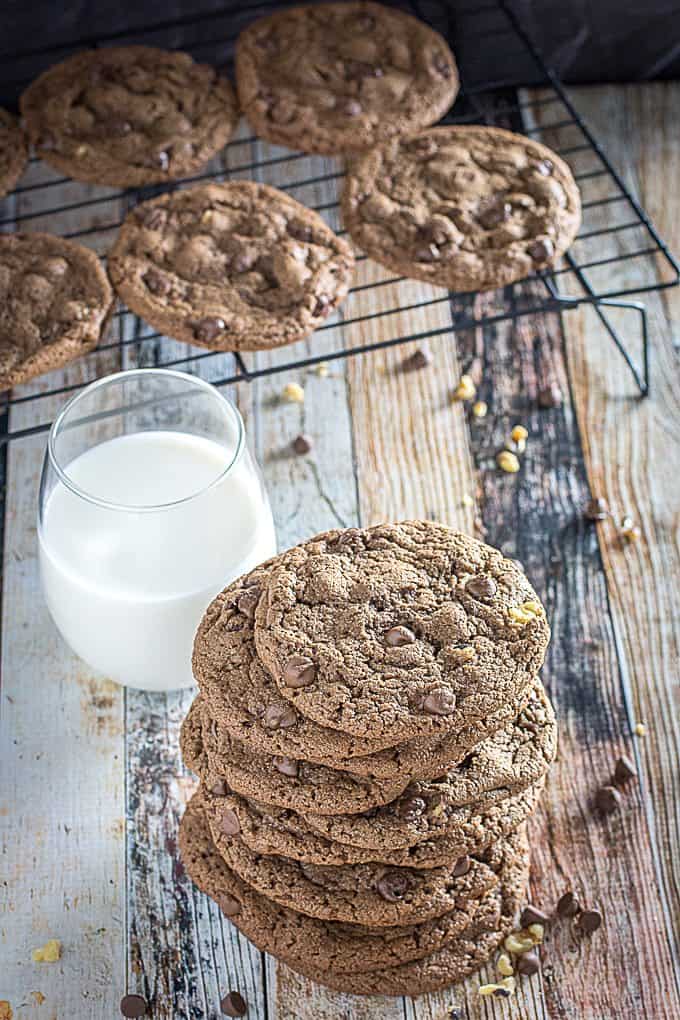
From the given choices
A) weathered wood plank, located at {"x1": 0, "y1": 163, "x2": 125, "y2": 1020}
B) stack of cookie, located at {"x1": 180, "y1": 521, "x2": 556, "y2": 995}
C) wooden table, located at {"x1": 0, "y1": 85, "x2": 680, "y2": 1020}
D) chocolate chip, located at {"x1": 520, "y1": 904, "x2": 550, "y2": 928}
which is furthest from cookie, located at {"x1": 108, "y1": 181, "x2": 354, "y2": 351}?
chocolate chip, located at {"x1": 520, "y1": 904, "x2": 550, "y2": 928}

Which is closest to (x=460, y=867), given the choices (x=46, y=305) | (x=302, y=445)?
(x=302, y=445)

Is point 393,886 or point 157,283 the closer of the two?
point 393,886

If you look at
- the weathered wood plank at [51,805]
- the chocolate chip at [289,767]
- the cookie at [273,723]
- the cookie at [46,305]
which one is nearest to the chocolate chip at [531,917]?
the cookie at [273,723]

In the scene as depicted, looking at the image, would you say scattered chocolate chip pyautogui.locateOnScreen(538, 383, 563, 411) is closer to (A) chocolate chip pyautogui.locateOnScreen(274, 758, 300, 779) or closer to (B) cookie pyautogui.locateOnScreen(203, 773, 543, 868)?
(B) cookie pyautogui.locateOnScreen(203, 773, 543, 868)

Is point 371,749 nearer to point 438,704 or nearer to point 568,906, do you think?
point 438,704

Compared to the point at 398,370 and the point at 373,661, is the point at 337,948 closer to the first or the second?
the point at 373,661

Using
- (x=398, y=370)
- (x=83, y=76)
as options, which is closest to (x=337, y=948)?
(x=398, y=370)
